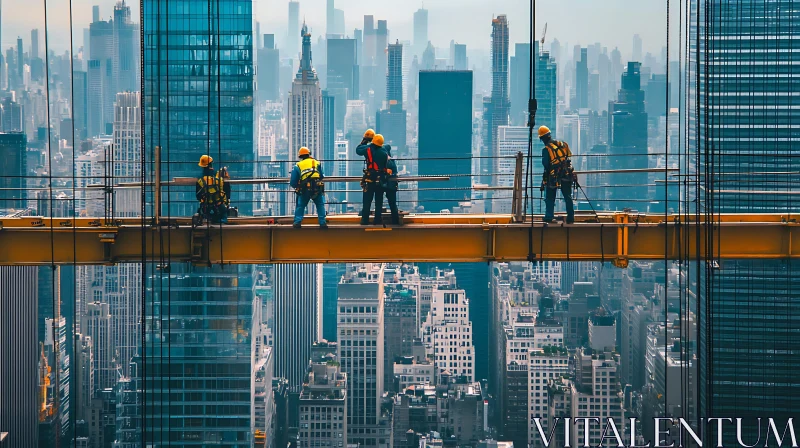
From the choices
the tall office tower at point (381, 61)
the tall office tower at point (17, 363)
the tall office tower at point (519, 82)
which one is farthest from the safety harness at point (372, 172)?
the tall office tower at point (381, 61)

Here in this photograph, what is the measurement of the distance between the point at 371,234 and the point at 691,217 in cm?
395

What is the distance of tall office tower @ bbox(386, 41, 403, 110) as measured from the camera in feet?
503

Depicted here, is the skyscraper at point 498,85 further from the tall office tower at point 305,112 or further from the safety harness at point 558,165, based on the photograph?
the safety harness at point 558,165

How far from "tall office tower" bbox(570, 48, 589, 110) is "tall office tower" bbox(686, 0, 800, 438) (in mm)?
69127

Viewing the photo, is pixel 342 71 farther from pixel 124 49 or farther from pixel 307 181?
pixel 307 181

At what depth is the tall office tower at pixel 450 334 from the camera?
9062 cm

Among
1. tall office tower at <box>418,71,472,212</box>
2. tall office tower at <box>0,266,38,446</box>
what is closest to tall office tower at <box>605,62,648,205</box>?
tall office tower at <box>418,71,472,212</box>

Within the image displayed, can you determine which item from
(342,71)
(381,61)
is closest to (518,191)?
(342,71)

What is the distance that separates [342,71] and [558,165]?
15193 cm

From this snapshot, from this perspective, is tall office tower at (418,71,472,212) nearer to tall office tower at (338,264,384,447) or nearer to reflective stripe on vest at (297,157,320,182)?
tall office tower at (338,264,384,447)

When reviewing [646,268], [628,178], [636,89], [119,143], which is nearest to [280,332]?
[119,143]

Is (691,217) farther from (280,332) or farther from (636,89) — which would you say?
(636,89)

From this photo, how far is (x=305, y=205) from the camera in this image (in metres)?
13.2

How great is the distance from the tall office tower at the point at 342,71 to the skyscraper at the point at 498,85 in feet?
69.1
